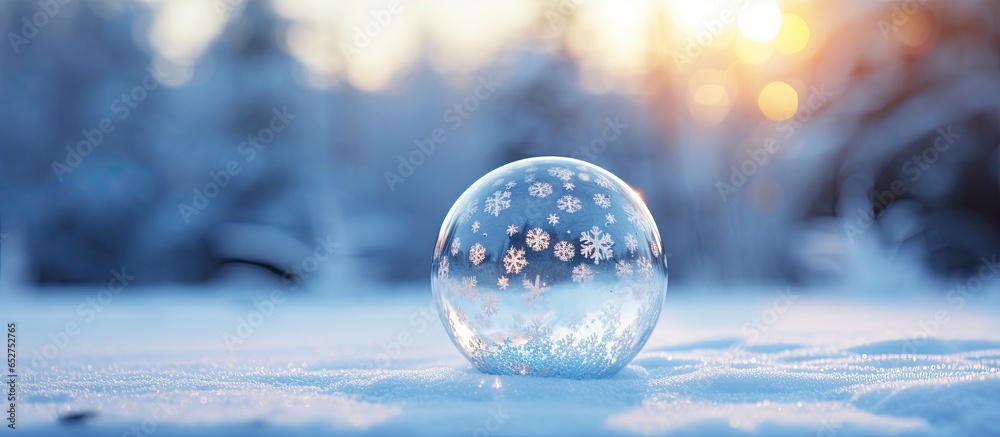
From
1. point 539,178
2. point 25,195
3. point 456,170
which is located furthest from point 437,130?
point 539,178

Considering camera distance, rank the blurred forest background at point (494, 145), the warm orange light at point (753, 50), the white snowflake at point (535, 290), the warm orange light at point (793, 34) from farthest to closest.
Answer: the warm orange light at point (753, 50) → the warm orange light at point (793, 34) → the blurred forest background at point (494, 145) → the white snowflake at point (535, 290)

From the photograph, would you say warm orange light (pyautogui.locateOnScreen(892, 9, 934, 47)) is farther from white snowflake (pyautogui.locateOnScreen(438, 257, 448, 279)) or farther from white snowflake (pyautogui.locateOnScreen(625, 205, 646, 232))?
white snowflake (pyautogui.locateOnScreen(438, 257, 448, 279))

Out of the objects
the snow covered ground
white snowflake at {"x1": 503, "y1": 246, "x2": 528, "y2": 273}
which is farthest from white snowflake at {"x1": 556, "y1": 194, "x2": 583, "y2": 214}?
the snow covered ground

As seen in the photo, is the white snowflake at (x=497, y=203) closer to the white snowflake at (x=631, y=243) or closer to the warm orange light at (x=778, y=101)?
the white snowflake at (x=631, y=243)

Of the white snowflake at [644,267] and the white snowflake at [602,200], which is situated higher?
the white snowflake at [602,200]

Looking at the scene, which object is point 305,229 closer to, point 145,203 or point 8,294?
point 145,203

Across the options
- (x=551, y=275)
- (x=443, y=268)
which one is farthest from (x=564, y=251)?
(x=443, y=268)

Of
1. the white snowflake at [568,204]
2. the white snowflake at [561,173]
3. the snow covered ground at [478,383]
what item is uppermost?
the white snowflake at [561,173]

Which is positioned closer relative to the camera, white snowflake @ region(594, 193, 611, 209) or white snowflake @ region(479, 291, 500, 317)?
white snowflake @ region(479, 291, 500, 317)

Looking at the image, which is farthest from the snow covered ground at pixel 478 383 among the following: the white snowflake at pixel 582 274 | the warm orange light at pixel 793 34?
the warm orange light at pixel 793 34

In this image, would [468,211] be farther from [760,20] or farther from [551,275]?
[760,20]
